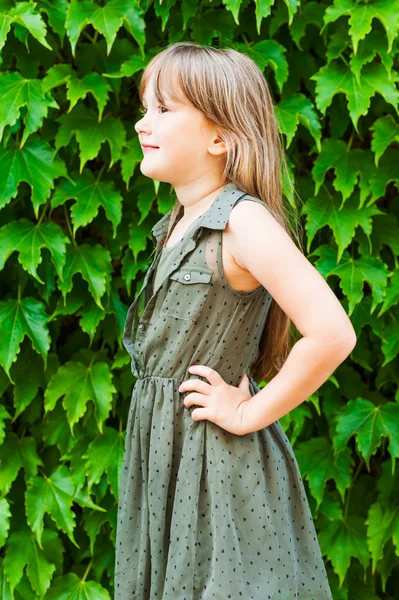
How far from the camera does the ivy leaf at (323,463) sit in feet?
6.71

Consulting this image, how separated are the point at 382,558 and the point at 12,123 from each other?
1.46m

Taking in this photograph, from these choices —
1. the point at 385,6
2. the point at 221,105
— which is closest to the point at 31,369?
the point at 221,105

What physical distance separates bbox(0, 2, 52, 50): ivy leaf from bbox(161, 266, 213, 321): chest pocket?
0.91 metres

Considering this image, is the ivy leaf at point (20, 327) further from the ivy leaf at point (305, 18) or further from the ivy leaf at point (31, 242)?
the ivy leaf at point (305, 18)

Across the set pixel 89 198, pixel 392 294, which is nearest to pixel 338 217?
pixel 392 294

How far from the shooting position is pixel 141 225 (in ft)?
→ 6.71

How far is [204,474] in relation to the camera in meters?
1.20

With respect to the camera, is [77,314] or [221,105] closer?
[221,105]

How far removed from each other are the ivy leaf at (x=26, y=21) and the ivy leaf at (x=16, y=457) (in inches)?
39.5

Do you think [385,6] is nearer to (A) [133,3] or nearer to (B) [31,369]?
(A) [133,3]

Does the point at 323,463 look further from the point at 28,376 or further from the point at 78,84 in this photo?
the point at 78,84

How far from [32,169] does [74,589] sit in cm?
110

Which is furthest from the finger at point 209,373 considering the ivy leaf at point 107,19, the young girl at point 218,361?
the ivy leaf at point 107,19

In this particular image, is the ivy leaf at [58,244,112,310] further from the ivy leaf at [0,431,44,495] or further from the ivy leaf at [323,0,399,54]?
the ivy leaf at [323,0,399,54]
